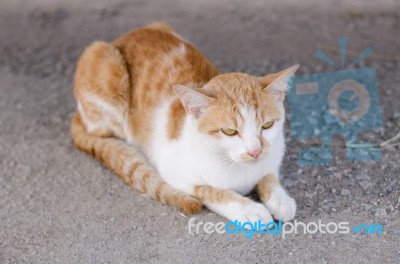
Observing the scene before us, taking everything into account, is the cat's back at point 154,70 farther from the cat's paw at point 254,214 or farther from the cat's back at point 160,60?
the cat's paw at point 254,214

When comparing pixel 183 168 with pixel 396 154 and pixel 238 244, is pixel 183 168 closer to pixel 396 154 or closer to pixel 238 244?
pixel 238 244

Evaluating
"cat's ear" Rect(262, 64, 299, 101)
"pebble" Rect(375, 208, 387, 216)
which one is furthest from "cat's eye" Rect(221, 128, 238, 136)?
"pebble" Rect(375, 208, 387, 216)

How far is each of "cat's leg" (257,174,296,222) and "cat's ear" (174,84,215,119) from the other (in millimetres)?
624

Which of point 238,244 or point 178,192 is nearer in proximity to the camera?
point 238,244

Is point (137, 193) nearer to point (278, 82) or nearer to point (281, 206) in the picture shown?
point (281, 206)

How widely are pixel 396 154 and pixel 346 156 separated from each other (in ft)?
1.17

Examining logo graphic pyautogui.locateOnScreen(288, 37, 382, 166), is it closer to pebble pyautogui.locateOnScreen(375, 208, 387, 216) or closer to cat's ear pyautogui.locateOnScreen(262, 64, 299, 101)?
pebble pyautogui.locateOnScreen(375, 208, 387, 216)

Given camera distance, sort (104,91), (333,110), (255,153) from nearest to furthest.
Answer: (255,153), (104,91), (333,110)

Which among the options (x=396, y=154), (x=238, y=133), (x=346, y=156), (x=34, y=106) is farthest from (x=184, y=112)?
(x=34, y=106)

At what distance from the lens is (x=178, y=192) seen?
3.79m

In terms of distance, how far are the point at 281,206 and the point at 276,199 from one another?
6 cm

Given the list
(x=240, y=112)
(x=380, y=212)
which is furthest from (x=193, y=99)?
(x=380, y=212)

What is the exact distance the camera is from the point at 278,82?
3479 mm

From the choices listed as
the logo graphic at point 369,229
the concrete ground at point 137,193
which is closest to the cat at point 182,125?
the concrete ground at point 137,193
